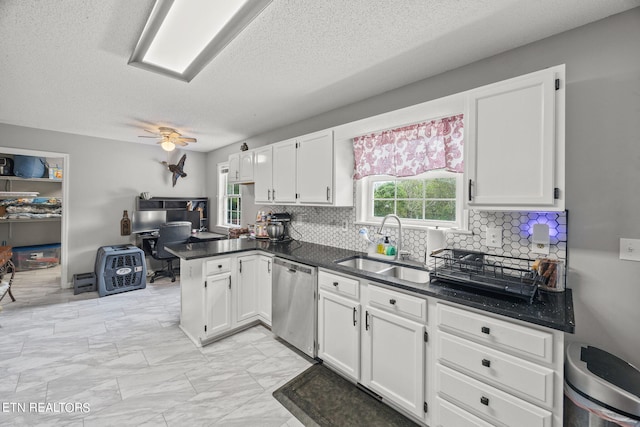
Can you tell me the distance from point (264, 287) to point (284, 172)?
1.35 meters

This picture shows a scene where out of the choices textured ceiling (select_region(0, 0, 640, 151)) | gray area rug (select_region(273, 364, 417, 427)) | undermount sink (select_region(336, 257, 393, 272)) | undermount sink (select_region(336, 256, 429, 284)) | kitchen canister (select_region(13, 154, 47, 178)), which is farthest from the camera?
kitchen canister (select_region(13, 154, 47, 178))

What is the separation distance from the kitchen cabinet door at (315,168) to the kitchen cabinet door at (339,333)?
102 centimetres

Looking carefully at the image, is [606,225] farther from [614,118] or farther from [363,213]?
[363,213]

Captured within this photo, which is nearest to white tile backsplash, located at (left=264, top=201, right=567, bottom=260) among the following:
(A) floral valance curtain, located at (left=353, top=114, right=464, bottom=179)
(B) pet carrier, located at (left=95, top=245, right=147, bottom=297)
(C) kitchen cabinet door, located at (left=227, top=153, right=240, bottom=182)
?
(A) floral valance curtain, located at (left=353, top=114, right=464, bottom=179)

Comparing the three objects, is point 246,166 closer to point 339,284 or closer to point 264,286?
point 264,286

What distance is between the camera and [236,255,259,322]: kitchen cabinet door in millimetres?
2855

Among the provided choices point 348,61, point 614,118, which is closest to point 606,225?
point 614,118

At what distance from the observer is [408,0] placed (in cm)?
143

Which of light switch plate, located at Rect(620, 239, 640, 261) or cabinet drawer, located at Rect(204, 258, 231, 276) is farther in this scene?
cabinet drawer, located at Rect(204, 258, 231, 276)

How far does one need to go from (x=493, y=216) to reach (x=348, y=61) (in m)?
1.59

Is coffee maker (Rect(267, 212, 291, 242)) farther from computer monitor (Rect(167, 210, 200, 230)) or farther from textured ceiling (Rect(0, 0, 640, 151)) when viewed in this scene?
computer monitor (Rect(167, 210, 200, 230))

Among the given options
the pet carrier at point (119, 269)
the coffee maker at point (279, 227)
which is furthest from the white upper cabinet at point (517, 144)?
the pet carrier at point (119, 269)

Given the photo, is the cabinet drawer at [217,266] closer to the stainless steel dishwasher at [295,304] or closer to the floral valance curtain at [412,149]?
the stainless steel dishwasher at [295,304]

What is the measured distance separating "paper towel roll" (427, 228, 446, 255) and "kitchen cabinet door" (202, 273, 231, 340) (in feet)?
6.49
